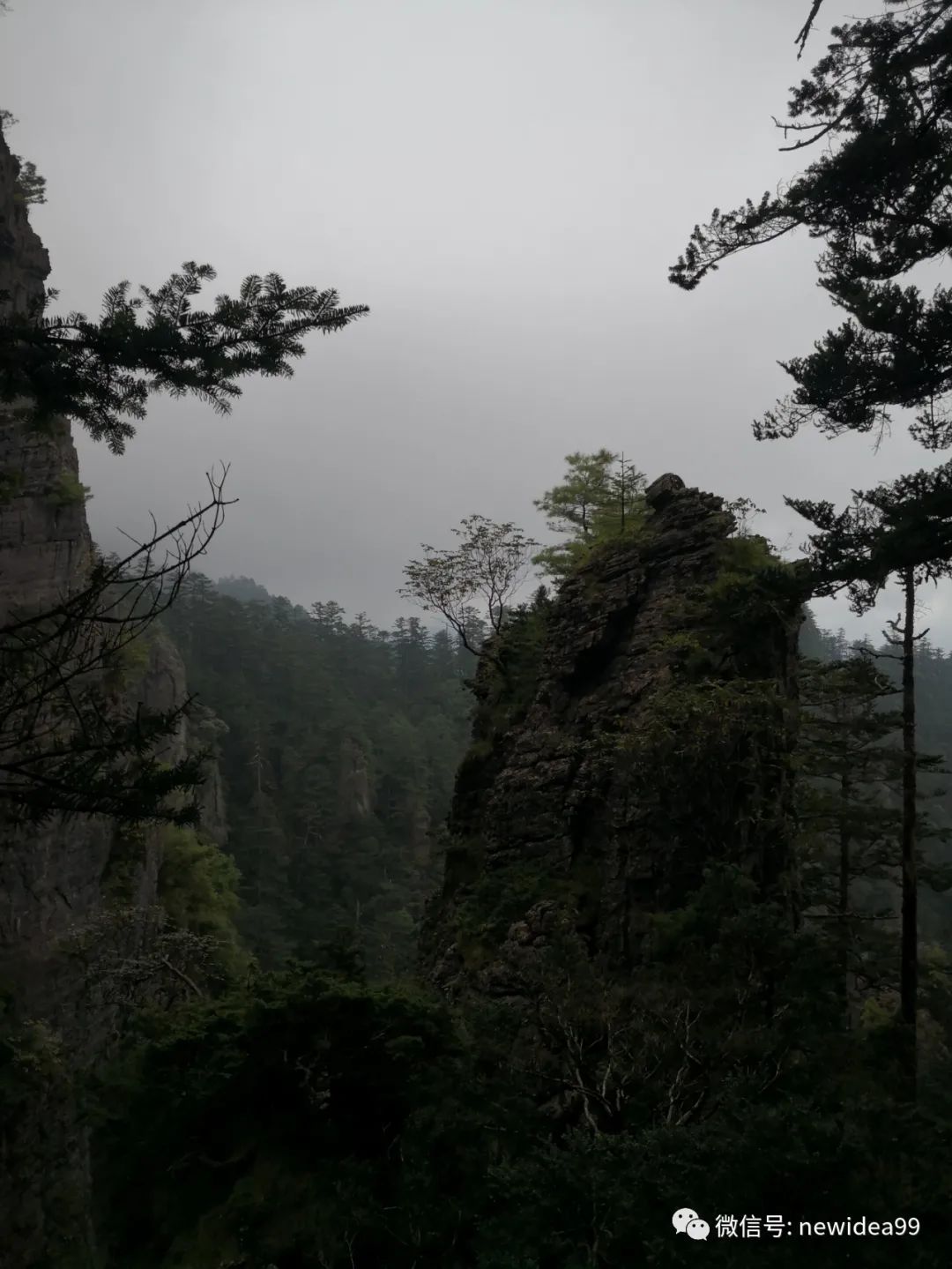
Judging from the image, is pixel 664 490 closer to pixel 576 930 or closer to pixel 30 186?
pixel 576 930

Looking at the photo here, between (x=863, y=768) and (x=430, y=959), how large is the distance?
9519 mm

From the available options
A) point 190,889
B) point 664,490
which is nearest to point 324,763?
point 190,889

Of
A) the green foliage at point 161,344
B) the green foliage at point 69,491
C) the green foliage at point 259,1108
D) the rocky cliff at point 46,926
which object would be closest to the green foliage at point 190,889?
the rocky cliff at point 46,926

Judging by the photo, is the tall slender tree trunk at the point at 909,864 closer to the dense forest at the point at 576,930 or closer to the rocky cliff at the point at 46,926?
the dense forest at the point at 576,930

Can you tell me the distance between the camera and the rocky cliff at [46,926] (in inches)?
552

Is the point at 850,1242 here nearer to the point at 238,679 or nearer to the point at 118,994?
the point at 118,994

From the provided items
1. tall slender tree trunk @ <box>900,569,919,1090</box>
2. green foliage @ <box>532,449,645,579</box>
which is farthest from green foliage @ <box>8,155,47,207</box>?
tall slender tree trunk @ <box>900,569,919,1090</box>

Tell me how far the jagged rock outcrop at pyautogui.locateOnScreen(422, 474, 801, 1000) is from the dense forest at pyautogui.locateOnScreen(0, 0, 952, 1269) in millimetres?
62

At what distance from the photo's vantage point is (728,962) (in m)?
6.78

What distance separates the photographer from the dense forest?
419 cm

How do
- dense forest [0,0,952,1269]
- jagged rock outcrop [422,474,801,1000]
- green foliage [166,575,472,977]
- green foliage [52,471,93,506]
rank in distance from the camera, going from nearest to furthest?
1. dense forest [0,0,952,1269]
2. jagged rock outcrop [422,474,801,1000]
3. green foliage [52,471,93,506]
4. green foliage [166,575,472,977]

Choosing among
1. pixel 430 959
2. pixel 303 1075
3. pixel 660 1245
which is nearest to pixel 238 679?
pixel 430 959

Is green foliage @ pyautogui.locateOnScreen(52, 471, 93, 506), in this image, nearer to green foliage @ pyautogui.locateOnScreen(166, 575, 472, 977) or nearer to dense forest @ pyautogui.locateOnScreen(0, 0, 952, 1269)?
dense forest @ pyautogui.locateOnScreen(0, 0, 952, 1269)

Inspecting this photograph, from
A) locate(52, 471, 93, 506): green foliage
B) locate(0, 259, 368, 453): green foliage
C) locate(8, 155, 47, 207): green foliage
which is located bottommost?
locate(0, 259, 368, 453): green foliage
